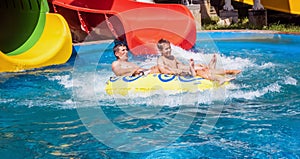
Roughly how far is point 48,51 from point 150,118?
421 cm

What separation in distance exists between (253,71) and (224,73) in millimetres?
1447

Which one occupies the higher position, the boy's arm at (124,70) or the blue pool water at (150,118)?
the boy's arm at (124,70)

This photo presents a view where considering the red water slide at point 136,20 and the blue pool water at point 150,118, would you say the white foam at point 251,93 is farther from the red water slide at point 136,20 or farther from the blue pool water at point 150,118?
the red water slide at point 136,20

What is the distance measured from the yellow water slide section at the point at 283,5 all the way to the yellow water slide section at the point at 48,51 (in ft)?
17.6

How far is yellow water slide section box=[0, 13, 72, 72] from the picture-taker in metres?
7.59

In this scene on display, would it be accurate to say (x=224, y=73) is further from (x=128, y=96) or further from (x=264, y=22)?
(x=264, y=22)

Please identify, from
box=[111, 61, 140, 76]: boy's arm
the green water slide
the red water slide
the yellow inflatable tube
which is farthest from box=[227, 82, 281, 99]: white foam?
the green water slide

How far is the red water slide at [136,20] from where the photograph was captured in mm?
8734

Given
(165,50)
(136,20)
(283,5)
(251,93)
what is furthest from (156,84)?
(283,5)

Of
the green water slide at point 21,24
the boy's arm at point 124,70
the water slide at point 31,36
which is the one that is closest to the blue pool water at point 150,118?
the boy's arm at point 124,70

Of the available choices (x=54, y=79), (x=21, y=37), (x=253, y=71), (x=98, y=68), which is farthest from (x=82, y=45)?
(x=253, y=71)

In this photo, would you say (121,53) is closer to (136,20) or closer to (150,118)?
(150,118)

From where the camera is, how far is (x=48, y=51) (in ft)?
27.1

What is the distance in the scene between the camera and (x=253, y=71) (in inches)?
265
